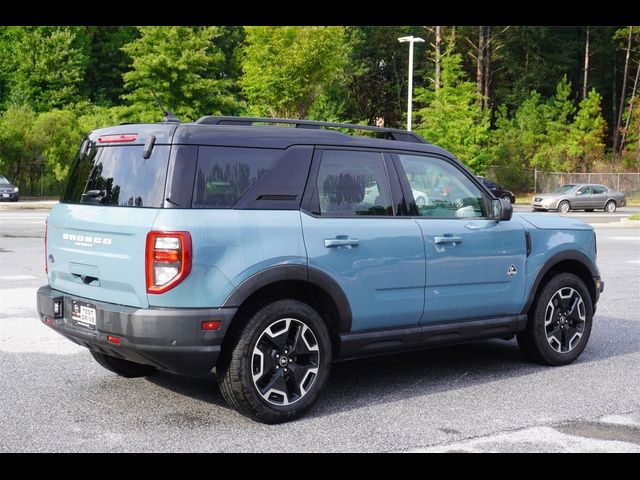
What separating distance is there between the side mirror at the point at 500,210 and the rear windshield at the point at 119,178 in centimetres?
273

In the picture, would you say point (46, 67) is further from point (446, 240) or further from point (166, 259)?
point (166, 259)

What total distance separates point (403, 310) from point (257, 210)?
1.35 metres

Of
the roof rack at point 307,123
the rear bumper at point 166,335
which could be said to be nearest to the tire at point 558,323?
the roof rack at point 307,123

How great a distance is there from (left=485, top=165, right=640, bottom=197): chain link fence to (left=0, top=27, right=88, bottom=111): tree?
27.2m

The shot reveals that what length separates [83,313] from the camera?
216 inches

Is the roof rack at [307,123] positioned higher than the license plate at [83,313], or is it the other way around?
the roof rack at [307,123]

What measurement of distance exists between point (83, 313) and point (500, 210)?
3223mm

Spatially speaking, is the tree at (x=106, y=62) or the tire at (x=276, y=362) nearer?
the tire at (x=276, y=362)

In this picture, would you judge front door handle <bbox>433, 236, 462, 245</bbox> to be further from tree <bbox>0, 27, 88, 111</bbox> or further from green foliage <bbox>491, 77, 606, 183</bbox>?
tree <bbox>0, 27, 88, 111</bbox>

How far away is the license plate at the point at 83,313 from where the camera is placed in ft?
17.7

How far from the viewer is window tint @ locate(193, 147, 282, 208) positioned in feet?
17.1

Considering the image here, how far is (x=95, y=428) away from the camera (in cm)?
519

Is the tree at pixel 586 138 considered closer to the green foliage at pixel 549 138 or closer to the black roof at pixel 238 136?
the green foliage at pixel 549 138
